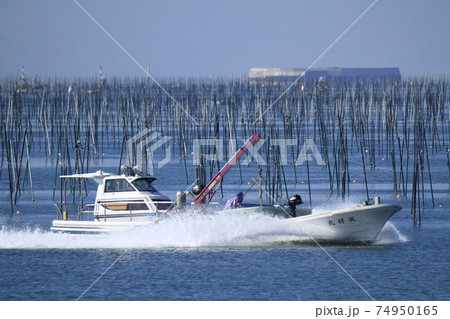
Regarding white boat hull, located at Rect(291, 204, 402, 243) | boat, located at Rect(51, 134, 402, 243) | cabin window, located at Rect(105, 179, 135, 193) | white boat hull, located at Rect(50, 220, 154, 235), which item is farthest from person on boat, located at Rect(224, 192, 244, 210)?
cabin window, located at Rect(105, 179, 135, 193)

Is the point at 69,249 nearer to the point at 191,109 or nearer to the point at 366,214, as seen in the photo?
the point at 366,214

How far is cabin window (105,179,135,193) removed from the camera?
123 ft

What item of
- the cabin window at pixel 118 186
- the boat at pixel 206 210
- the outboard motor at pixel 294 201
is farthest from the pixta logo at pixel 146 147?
the outboard motor at pixel 294 201

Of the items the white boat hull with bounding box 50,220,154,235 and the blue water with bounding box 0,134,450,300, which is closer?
the blue water with bounding box 0,134,450,300

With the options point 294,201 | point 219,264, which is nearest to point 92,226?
point 219,264

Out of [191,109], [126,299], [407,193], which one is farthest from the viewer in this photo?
[191,109]

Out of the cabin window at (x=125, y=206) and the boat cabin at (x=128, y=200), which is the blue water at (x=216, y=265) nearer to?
the boat cabin at (x=128, y=200)

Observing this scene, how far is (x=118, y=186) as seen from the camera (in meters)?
37.8

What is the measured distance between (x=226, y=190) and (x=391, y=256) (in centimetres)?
2165

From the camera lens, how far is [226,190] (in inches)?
2202

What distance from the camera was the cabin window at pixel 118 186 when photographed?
3759 centimetres

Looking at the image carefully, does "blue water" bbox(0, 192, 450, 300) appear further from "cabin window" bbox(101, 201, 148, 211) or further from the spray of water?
"cabin window" bbox(101, 201, 148, 211)

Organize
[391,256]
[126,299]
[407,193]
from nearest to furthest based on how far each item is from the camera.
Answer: [126,299] → [391,256] → [407,193]

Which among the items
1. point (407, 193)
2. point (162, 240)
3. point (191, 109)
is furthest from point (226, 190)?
point (191, 109)
